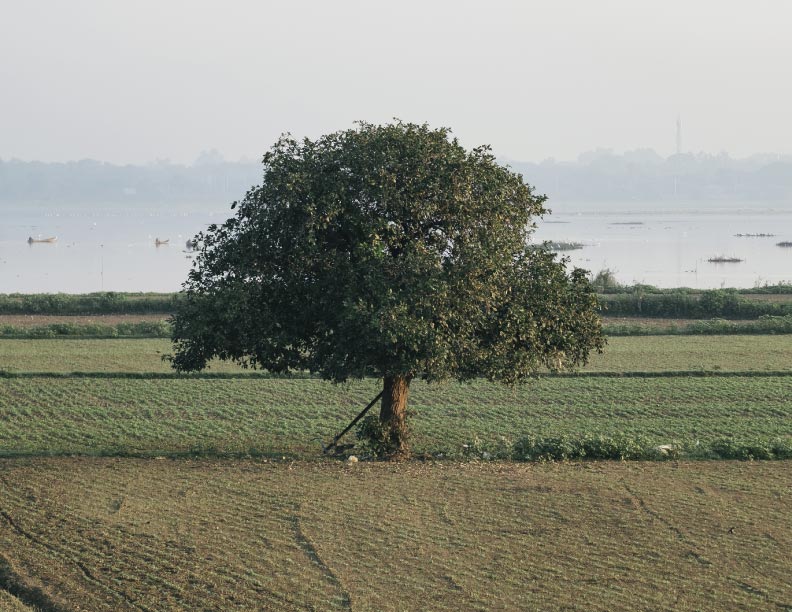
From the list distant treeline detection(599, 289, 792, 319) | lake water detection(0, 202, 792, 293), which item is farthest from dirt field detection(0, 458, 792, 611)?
lake water detection(0, 202, 792, 293)

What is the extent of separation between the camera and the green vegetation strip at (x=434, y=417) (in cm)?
2281

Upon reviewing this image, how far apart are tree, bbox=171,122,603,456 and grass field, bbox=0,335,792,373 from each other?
1388 cm

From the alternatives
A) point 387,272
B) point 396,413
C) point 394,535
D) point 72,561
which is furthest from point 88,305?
point 394,535

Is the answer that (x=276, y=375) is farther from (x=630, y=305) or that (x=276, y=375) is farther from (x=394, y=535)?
(x=630, y=305)

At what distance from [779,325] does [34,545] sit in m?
35.9

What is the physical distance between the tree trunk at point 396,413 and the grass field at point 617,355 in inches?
542

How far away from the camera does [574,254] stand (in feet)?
363

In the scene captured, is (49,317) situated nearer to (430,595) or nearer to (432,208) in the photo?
(432,208)

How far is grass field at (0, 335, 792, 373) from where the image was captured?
34.9m

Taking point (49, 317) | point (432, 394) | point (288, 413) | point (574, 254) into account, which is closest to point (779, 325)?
point (432, 394)

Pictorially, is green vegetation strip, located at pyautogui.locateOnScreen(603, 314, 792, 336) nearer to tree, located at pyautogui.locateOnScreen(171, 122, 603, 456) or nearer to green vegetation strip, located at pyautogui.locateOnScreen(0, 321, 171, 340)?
green vegetation strip, located at pyautogui.locateOnScreen(0, 321, 171, 340)

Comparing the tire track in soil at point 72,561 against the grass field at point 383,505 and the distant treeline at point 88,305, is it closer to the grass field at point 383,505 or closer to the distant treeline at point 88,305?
the grass field at point 383,505

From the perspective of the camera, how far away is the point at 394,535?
16.5m

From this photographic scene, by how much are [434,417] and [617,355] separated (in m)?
13.1
